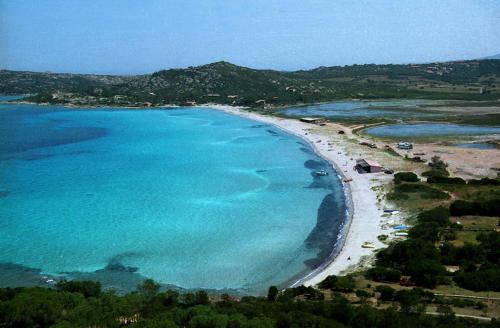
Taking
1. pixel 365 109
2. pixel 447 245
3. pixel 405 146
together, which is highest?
pixel 365 109

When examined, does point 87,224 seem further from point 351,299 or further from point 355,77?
point 355,77

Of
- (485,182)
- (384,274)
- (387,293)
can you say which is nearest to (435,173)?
(485,182)

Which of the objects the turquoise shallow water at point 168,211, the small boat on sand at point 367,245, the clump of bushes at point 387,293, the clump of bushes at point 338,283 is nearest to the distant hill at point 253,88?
the turquoise shallow water at point 168,211

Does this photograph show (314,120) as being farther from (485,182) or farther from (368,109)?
(485,182)

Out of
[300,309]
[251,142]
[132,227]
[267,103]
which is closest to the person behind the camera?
[300,309]

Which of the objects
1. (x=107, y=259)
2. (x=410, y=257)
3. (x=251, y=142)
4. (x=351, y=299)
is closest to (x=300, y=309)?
(x=351, y=299)
